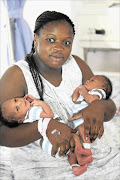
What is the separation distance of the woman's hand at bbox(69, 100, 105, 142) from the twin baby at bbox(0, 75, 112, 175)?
4cm

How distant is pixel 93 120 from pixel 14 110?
25 cm

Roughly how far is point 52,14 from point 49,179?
552 millimetres

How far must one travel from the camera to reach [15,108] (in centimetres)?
83

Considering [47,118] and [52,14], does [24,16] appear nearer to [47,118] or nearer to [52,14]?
[52,14]

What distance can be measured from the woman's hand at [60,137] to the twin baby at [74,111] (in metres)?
0.06

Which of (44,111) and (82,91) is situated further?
(82,91)

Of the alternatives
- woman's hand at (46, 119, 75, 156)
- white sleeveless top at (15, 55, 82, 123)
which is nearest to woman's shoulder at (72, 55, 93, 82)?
white sleeveless top at (15, 55, 82, 123)

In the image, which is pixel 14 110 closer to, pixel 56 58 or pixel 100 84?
pixel 56 58

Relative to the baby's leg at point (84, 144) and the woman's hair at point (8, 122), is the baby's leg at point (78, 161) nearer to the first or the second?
the baby's leg at point (84, 144)

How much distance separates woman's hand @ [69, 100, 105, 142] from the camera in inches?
33.4

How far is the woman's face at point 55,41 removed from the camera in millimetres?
866

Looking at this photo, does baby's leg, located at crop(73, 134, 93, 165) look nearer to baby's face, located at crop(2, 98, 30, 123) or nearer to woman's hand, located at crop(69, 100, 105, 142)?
woman's hand, located at crop(69, 100, 105, 142)

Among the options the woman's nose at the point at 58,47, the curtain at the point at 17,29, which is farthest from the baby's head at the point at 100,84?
the curtain at the point at 17,29

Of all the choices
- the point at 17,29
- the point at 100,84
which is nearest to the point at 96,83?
the point at 100,84
